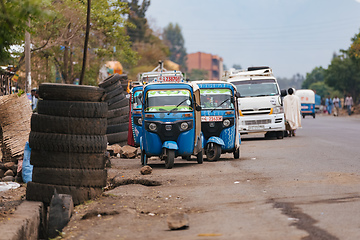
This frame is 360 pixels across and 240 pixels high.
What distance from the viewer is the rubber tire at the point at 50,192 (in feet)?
30.2

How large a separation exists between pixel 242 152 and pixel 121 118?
4232 mm

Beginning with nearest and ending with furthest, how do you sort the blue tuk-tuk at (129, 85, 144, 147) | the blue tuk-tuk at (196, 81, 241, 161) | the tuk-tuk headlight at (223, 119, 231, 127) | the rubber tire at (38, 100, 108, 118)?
1. the rubber tire at (38, 100, 108, 118)
2. the blue tuk-tuk at (196, 81, 241, 161)
3. the tuk-tuk headlight at (223, 119, 231, 127)
4. the blue tuk-tuk at (129, 85, 144, 147)

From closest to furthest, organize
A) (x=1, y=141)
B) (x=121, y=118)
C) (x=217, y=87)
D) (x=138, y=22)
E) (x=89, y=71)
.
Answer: (x=1, y=141)
(x=217, y=87)
(x=121, y=118)
(x=89, y=71)
(x=138, y=22)

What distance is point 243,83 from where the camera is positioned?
2516 cm

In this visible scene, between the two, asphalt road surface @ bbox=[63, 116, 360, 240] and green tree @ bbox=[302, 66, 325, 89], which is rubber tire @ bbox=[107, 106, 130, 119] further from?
green tree @ bbox=[302, 66, 325, 89]

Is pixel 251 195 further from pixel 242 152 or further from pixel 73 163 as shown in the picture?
pixel 242 152

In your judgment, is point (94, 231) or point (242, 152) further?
point (242, 152)

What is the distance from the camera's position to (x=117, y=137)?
786 inches

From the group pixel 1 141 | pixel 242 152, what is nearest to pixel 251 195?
pixel 1 141

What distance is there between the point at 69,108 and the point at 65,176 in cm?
108

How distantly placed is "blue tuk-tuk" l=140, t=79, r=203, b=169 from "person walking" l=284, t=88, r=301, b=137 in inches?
479

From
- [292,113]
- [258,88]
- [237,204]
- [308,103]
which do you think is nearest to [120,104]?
[258,88]

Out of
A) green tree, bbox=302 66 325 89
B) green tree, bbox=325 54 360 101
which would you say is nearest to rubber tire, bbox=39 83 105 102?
green tree, bbox=325 54 360 101

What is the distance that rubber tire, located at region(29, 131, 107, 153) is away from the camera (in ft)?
30.7
